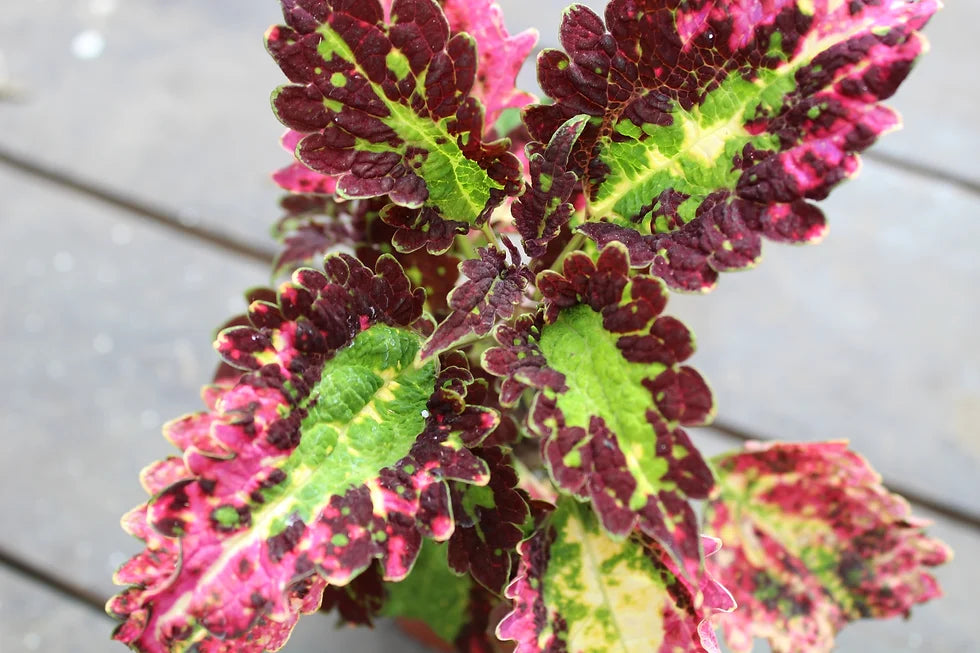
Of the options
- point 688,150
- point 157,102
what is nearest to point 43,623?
point 157,102

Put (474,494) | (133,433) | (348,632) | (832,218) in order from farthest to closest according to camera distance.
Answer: (832,218) → (133,433) → (348,632) → (474,494)

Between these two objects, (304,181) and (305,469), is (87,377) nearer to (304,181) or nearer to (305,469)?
(304,181)

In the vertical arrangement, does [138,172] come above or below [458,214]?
below

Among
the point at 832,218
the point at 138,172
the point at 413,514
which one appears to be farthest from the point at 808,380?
the point at 138,172

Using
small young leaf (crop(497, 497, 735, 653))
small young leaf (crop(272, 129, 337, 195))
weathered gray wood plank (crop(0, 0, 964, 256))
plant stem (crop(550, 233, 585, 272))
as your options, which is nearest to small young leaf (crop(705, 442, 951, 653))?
small young leaf (crop(497, 497, 735, 653))

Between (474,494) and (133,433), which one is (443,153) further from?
(133,433)

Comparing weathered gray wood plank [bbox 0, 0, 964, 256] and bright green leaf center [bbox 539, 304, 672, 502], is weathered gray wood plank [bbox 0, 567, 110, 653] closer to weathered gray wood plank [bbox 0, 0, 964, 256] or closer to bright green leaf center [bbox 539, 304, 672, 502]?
weathered gray wood plank [bbox 0, 0, 964, 256]

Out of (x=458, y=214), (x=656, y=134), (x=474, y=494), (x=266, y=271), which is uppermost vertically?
(x=656, y=134)
